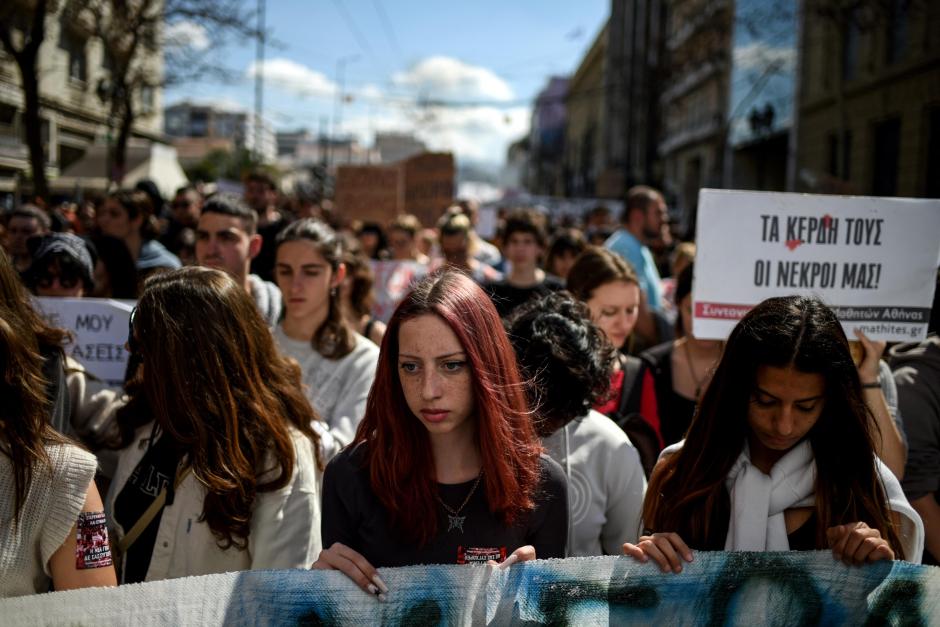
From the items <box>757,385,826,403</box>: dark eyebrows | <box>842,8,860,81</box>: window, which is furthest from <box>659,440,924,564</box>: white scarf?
<box>842,8,860,81</box>: window

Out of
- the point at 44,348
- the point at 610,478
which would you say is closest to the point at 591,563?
the point at 610,478

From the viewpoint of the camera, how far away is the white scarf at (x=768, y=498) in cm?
213

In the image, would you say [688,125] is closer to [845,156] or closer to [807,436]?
[845,156]

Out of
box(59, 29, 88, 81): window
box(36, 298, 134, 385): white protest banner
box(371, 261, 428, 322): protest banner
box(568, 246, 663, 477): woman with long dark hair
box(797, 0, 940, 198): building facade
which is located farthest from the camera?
box(59, 29, 88, 81): window

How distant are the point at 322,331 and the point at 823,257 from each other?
2.14m

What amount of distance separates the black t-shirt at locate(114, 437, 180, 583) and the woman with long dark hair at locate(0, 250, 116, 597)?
0.37 metres

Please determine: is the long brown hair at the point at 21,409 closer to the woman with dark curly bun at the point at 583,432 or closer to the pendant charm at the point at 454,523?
the pendant charm at the point at 454,523

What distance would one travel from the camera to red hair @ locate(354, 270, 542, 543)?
2.05m

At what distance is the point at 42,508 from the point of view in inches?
74.9

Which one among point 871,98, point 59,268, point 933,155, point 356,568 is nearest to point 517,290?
point 59,268

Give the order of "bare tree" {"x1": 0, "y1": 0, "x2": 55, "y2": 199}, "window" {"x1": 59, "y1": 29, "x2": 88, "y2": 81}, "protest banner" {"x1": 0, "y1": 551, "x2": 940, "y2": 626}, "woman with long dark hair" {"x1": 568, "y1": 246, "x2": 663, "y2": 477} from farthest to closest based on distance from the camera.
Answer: "window" {"x1": 59, "y1": 29, "x2": 88, "y2": 81} < "bare tree" {"x1": 0, "y1": 0, "x2": 55, "y2": 199} < "woman with long dark hair" {"x1": 568, "y1": 246, "x2": 663, "y2": 477} < "protest banner" {"x1": 0, "y1": 551, "x2": 940, "y2": 626}

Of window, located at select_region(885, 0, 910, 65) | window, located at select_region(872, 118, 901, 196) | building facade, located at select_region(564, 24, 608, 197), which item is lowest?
window, located at select_region(872, 118, 901, 196)

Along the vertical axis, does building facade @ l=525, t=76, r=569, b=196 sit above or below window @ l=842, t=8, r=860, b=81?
above

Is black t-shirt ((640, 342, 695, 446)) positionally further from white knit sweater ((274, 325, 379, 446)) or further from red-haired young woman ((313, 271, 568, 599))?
red-haired young woman ((313, 271, 568, 599))
